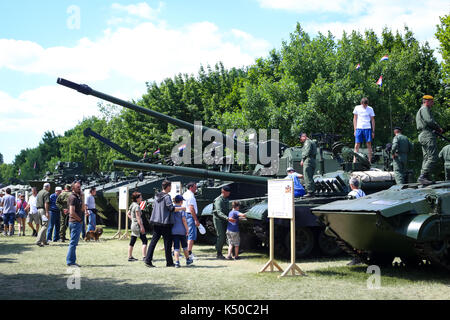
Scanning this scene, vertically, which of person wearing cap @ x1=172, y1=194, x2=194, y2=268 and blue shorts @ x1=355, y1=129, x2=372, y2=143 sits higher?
blue shorts @ x1=355, y1=129, x2=372, y2=143

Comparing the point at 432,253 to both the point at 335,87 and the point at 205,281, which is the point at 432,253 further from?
the point at 335,87

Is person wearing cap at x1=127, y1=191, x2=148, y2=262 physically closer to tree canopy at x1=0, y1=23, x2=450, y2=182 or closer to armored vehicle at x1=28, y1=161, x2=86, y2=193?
tree canopy at x1=0, y1=23, x2=450, y2=182

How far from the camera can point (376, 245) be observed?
31.2ft

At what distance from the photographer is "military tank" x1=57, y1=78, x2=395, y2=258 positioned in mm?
12195

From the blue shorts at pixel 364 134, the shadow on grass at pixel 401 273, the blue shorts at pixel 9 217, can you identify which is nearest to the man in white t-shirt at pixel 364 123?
the blue shorts at pixel 364 134

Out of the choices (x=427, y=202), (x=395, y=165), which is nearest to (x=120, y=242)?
(x=395, y=165)

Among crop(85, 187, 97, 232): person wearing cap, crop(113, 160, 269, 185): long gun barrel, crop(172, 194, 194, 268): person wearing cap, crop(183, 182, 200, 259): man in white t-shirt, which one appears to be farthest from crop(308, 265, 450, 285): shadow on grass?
crop(85, 187, 97, 232): person wearing cap

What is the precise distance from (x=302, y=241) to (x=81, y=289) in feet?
19.5

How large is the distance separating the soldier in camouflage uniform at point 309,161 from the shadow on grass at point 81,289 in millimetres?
5054

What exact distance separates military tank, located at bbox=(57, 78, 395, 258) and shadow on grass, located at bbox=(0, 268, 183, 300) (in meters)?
3.62

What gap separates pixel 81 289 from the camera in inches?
330

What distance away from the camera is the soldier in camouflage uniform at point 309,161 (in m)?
12.2

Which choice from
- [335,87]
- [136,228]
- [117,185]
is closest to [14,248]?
[136,228]

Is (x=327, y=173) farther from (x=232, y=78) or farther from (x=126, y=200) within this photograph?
(x=232, y=78)
